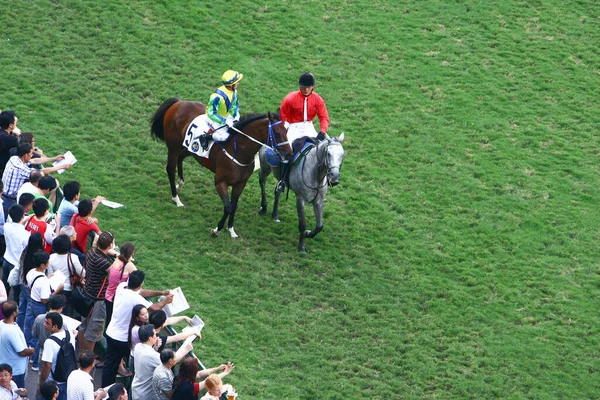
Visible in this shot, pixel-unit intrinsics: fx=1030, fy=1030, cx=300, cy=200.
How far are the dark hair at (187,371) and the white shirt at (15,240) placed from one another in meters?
3.25

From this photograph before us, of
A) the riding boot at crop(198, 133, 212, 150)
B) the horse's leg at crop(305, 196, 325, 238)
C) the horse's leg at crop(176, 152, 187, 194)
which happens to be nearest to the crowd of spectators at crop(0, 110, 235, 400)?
the riding boot at crop(198, 133, 212, 150)

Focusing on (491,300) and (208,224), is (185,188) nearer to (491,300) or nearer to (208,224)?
(208,224)

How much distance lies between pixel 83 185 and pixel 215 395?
25.3 feet

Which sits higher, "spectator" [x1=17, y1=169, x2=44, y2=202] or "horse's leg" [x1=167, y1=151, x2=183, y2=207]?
"spectator" [x1=17, y1=169, x2=44, y2=202]

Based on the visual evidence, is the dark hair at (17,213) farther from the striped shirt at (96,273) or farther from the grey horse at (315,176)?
the grey horse at (315,176)

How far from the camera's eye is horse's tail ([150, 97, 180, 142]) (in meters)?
17.0

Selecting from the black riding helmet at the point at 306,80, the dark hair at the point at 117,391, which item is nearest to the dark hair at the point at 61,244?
the dark hair at the point at 117,391

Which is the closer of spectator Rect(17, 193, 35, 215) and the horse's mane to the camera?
spectator Rect(17, 193, 35, 215)

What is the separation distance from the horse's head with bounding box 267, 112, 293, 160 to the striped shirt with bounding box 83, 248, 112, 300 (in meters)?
4.21

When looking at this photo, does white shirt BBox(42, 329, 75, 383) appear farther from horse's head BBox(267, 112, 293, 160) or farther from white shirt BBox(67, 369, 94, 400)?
horse's head BBox(267, 112, 293, 160)

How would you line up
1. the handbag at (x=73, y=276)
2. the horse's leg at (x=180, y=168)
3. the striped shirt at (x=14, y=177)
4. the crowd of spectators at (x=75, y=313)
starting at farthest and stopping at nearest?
the horse's leg at (x=180, y=168) → the striped shirt at (x=14, y=177) → the handbag at (x=73, y=276) → the crowd of spectators at (x=75, y=313)

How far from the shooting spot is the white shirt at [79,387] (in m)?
10.1

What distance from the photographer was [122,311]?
11.3 metres

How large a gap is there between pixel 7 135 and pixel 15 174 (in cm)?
133
